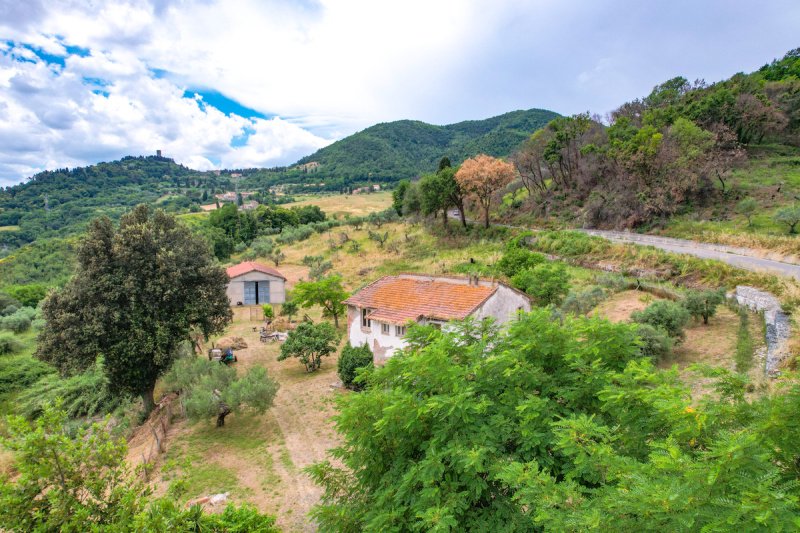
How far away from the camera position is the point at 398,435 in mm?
6855

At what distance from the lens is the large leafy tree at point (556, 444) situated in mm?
3480

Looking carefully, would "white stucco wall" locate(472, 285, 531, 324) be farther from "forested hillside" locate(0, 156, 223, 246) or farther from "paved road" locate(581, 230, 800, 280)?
"forested hillside" locate(0, 156, 223, 246)

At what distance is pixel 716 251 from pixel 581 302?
10725 millimetres

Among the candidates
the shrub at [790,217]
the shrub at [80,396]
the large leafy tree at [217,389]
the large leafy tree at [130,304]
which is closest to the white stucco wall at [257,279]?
the shrub at [80,396]

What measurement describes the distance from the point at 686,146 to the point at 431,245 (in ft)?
81.0

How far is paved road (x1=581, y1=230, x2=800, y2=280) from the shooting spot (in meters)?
19.6

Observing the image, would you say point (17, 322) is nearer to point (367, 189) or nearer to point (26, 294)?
point (26, 294)

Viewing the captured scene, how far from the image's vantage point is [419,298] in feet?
64.5

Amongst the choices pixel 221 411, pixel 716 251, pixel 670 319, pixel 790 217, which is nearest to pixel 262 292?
pixel 221 411

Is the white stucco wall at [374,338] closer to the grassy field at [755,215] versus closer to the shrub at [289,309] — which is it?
the shrub at [289,309]

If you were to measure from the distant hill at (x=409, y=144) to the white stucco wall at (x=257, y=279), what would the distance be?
103216 millimetres

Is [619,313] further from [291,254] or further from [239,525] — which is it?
[291,254]

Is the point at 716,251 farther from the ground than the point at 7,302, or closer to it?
farther from the ground

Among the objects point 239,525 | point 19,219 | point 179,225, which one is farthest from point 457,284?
point 19,219
